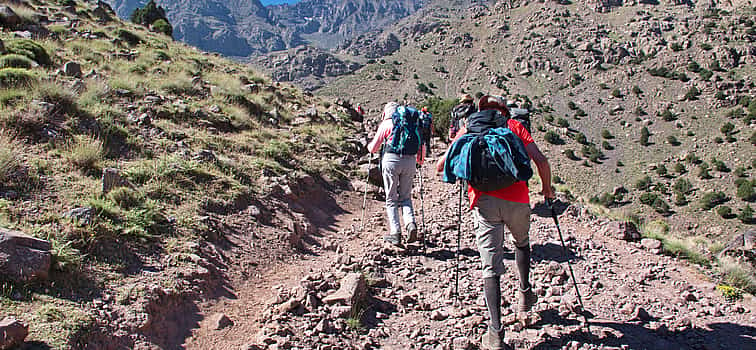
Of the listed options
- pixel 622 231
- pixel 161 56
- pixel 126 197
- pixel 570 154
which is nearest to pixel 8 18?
pixel 161 56

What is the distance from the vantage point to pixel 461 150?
3.76m

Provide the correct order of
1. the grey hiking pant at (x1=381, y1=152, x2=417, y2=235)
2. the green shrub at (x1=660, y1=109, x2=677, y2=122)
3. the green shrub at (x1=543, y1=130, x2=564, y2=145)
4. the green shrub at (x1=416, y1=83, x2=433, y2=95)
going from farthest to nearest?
1. the green shrub at (x1=416, y1=83, x2=433, y2=95)
2. the green shrub at (x1=543, y1=130, x2=564, y2=145)
3. the green shrub at (x1=660, y1=109, x2=677, y2=122)
4. the grey hiking pant at (x1=381, y1=152, x2=417, y2=235)

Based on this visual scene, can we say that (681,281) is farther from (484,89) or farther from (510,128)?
(484,89)

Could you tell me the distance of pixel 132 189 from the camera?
5.66 m

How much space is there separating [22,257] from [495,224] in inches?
160

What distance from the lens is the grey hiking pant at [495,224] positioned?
366cm

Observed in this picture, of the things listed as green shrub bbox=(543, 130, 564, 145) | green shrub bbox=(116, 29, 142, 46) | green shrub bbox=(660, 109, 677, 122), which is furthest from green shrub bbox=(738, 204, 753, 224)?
green shrub bbox=(116, 29, 142, 46)

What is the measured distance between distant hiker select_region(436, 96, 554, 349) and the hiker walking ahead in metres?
2.04

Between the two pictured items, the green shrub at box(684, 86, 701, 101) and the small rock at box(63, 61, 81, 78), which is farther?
the green shrub at box(684, 86, 701, 101)

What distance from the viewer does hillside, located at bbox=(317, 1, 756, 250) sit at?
44.2 meters

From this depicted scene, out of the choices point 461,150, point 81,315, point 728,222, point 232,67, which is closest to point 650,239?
point 461,150

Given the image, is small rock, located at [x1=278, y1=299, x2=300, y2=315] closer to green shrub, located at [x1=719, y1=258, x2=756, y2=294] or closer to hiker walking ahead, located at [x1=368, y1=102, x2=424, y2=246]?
hiker walking ahead, located at [x1=368, y1=102, x2=424, y2=246]

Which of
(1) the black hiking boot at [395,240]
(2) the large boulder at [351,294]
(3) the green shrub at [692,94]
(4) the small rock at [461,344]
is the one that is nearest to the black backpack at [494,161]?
(4) the small rock at [461,344]

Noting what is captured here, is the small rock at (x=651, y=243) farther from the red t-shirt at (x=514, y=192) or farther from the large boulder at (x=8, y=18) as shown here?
the large boulder at (x=8, y=18)
